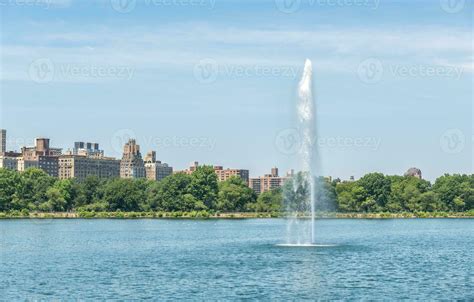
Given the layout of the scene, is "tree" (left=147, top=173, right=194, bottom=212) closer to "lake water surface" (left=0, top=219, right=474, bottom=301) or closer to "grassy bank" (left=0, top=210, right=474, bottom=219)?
"grassy bank" (left=0, top=210, right=474, bottom=219)

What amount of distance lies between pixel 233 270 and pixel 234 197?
131673 mm

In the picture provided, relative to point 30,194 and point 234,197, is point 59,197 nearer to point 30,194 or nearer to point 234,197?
point 30,194

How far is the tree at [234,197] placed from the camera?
623ft

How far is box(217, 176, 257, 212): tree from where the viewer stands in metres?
190

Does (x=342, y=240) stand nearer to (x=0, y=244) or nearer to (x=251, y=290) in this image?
(x=0, y=244)

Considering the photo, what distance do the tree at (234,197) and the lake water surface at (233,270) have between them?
3862 inches

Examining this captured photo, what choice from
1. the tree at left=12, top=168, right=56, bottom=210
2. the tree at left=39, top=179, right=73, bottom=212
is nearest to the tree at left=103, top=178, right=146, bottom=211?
the tree at left=39, top=179, right=73, bottom=212

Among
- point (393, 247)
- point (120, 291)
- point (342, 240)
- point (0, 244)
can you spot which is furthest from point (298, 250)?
point (0, 244)

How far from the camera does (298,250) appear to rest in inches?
2876

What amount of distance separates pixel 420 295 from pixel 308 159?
89.2 ft

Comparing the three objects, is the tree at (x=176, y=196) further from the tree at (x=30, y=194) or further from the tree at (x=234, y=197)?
the tree at (x=30, y=194)

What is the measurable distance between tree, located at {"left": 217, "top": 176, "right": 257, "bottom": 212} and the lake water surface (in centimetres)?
9809

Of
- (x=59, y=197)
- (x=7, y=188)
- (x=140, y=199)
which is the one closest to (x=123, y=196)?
(x=140, y=199)

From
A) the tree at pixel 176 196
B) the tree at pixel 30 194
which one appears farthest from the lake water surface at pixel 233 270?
the tree at pixel 30 194
